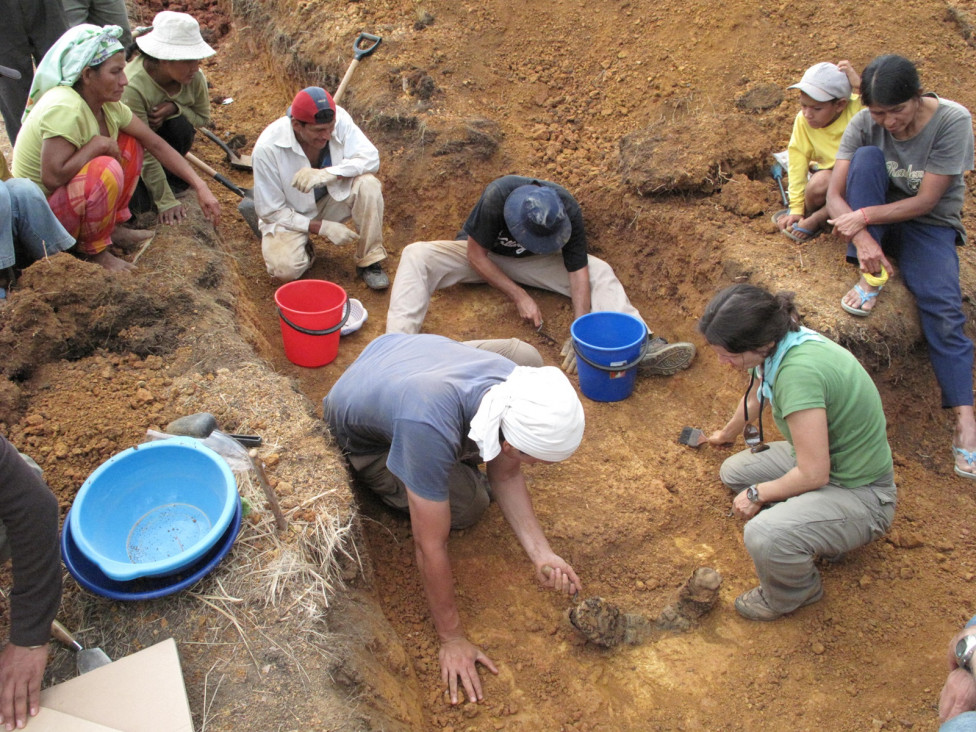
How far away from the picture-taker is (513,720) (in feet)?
8.84

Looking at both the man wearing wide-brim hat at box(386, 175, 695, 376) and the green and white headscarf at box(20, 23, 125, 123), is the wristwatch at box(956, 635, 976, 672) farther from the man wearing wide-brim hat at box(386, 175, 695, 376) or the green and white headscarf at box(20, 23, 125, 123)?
the green and white headscarf at box(20, 23, 125, 123)

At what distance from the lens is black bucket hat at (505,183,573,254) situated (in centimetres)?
404

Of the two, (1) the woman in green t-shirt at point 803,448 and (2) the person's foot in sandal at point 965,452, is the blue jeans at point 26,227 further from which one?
(2) the person's foot in sandal at point 965,452

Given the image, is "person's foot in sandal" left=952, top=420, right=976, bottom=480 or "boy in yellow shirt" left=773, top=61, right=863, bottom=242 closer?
"person's foot in sandal" left=952, top=420, right=976, bottom=480

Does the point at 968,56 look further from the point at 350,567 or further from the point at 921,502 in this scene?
the point at 350,567

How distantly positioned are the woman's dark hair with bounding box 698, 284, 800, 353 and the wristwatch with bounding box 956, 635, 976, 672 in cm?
107

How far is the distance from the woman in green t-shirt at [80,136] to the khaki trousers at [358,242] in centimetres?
104

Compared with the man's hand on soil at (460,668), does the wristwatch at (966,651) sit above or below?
above

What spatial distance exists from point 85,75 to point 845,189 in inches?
148

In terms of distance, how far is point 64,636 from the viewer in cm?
221

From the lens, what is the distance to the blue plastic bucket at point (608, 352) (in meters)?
4.01

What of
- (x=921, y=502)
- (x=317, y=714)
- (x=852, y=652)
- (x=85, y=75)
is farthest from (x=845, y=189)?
(x=85, y=75)

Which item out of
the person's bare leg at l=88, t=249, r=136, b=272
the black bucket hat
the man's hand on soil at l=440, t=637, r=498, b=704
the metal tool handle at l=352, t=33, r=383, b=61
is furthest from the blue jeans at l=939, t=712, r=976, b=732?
the metal tool handle at l=352, t=33, r=383, b=61

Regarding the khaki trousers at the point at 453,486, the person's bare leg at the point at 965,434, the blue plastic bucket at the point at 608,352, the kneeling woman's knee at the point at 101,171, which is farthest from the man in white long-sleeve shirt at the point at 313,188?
the person's bare leg at the point at 965,434
